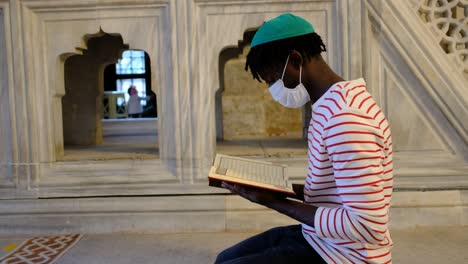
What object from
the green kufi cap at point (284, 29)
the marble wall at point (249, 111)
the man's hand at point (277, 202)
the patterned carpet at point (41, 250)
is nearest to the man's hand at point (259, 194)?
the man's hand at point (277, 202)

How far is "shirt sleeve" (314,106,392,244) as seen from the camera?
1.25 metres

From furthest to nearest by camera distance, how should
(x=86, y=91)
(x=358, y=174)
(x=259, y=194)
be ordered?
1. (x=86, y=91)
2. (x=259, y=194)
3. (x=358, y=174)

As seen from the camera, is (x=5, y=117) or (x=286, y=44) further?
(x=5, y=117)

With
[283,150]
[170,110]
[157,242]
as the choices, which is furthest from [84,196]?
[283,150]

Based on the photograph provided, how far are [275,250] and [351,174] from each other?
0.40 meters

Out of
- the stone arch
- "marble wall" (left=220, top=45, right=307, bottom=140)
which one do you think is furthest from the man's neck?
"marble wall" (left=220, top=45, right=307, bottom=140)

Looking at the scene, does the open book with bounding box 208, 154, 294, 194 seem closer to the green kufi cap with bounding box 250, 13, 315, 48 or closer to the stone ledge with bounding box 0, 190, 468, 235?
the green kufi cap with bounding box 250, 13, 315, 48

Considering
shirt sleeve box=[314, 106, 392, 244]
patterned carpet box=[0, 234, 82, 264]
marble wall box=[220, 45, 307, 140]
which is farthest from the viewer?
marble wall box=[220, 45, 307, 140]

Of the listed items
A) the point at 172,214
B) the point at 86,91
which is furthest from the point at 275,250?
the point at 86,91

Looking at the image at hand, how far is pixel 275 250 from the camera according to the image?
1.49m

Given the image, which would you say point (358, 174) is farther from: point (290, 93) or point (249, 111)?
point (249, 111)

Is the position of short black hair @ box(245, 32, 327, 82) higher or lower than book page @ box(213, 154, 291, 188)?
higher

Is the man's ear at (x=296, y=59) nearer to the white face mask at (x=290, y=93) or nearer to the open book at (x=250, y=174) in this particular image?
the white face mask at (x=290, y=93)

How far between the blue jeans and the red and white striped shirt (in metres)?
0.07
